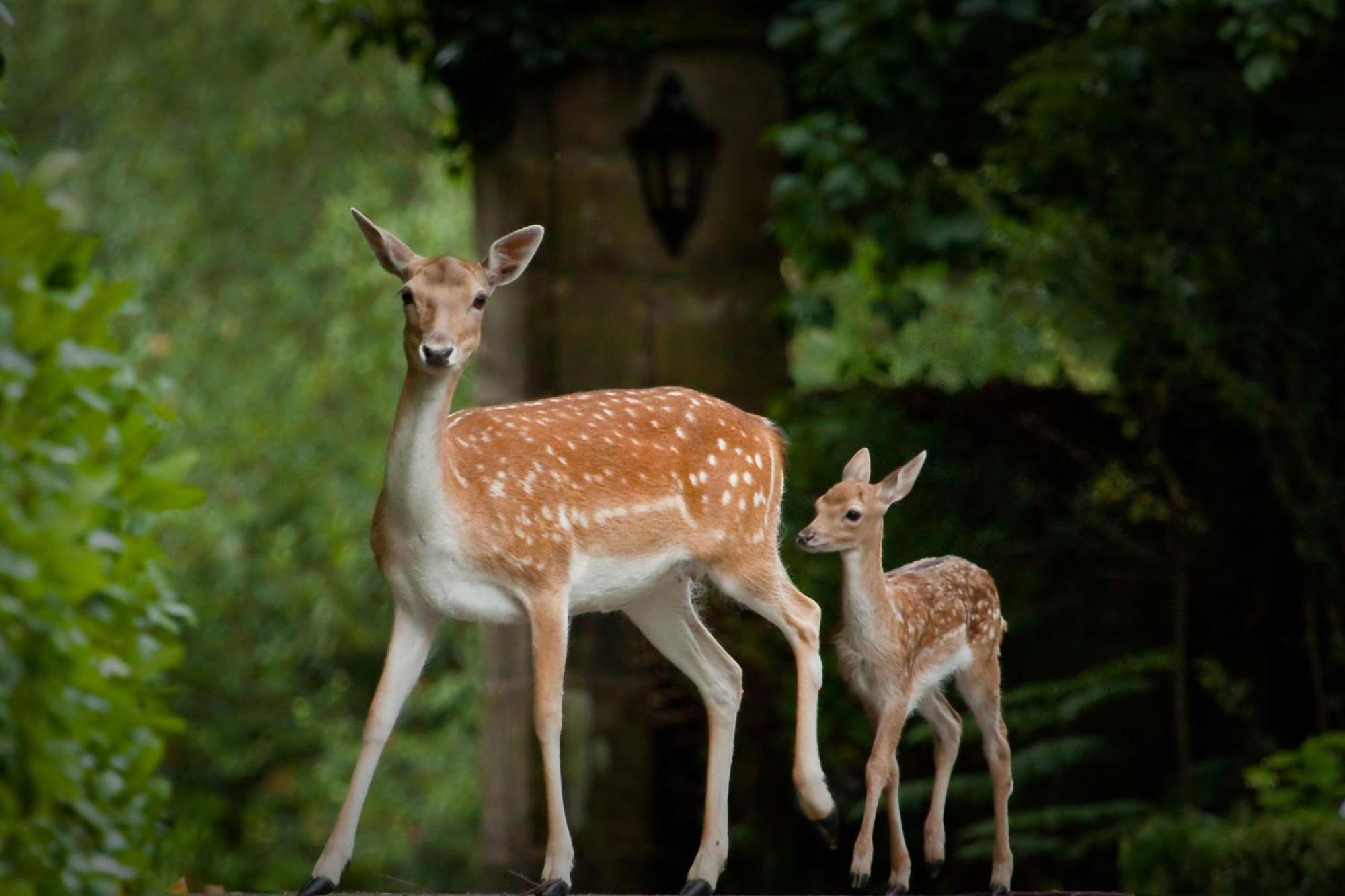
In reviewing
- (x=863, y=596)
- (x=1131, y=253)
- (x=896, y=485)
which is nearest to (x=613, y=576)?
(x=863, y=596)

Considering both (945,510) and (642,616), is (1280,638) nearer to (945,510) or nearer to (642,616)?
(945,510)

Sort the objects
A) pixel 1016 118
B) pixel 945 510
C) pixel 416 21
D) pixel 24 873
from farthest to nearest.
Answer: pixel 416 21 < pixel 1016 118 < pixel 945 510 < pixel 24 873

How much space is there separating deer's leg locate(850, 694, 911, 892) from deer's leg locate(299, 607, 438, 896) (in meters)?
1.02

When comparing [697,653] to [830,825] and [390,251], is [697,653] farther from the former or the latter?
[390,251]

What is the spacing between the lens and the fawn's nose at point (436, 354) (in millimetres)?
3975

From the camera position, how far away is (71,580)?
3.04 m

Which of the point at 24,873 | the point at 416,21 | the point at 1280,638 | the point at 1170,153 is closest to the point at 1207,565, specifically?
the point at 1280,638

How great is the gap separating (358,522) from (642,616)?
35.4 ft

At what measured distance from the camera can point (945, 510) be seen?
857cm

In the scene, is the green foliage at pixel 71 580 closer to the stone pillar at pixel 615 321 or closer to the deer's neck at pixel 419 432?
the deer's neck at pixel 419 432

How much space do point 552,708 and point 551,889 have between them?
1.26 ft

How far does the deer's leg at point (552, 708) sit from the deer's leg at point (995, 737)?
102cm

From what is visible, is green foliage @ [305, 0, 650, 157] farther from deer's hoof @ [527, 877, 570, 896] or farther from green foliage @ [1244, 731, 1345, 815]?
deer's hoof @ [527, 877, 570, 896]

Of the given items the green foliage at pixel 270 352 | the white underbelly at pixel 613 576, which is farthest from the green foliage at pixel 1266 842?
the green foliage at pixel 270 352
